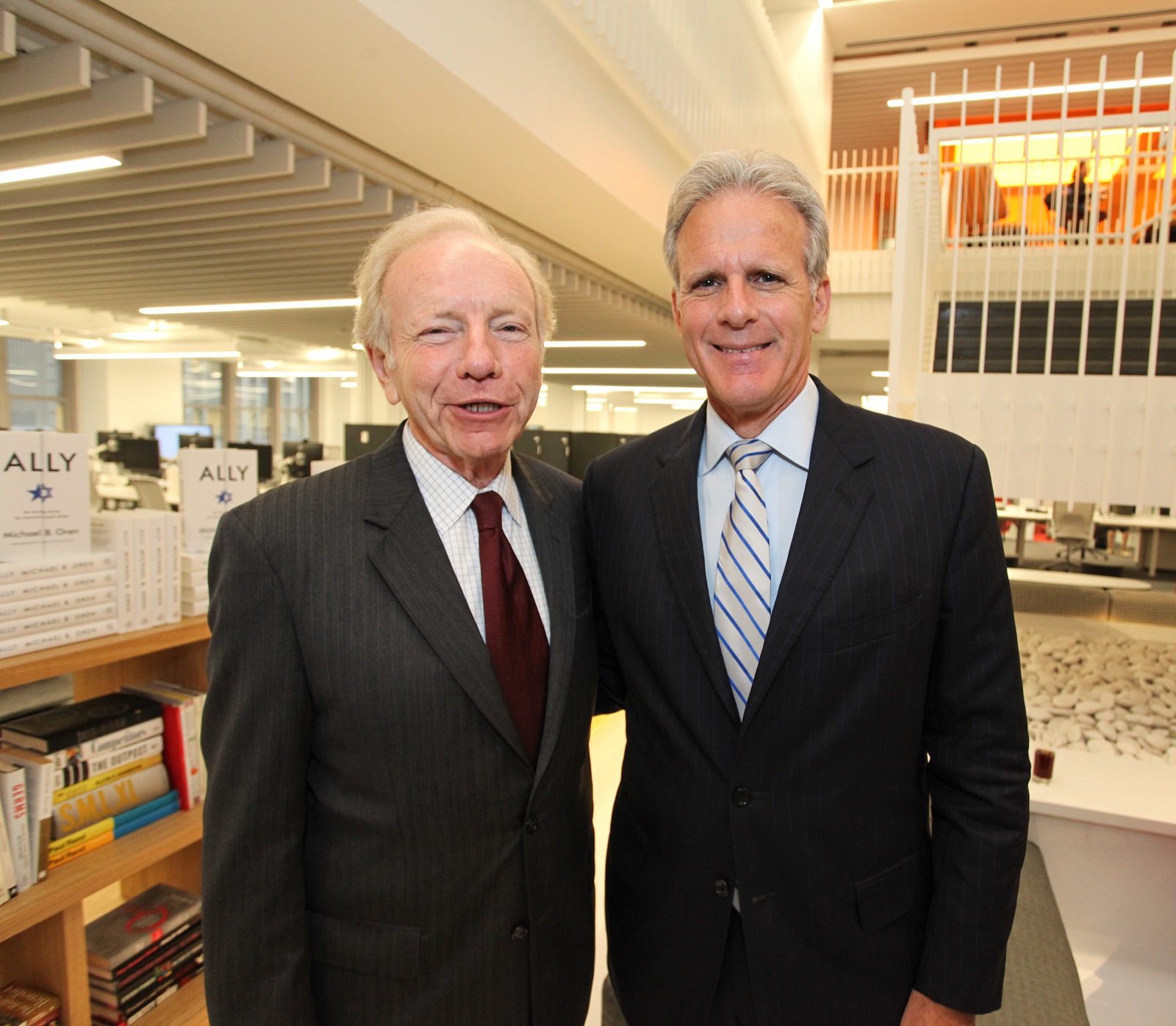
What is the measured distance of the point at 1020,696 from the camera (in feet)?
3.83

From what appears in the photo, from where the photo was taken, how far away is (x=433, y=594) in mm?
1126

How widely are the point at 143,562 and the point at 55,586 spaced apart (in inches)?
9.3

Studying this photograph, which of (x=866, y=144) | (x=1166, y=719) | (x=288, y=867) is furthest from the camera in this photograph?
(x=866, y=144)

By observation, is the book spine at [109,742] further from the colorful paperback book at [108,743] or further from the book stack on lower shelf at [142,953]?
the book stack on lower shelf at [142,953]

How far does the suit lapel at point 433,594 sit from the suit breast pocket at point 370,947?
32 cm

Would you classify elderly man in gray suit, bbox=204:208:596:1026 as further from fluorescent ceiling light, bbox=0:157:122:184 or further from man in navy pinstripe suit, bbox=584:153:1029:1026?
fluorescent ceiling light, bbox=0:157:122:184

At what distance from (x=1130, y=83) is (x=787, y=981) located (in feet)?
41.0

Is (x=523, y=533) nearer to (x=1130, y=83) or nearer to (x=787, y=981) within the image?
(x=787, y=981)

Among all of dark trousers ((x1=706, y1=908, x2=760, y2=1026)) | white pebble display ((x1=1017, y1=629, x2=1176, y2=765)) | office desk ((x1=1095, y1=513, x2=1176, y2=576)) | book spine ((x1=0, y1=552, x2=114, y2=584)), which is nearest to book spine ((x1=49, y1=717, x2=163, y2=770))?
book spine ((x1=0, y1=552, x2=114, y2=584))

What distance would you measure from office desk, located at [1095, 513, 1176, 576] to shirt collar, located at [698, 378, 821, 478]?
35.6 ft

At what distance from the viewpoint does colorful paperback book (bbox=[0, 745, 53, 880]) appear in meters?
1.79

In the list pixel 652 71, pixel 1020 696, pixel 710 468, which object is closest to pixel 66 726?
pixel 710 468

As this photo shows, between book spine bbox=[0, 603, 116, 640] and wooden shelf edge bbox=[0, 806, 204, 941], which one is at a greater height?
book spine bbox=[0, 603, 116, 640]

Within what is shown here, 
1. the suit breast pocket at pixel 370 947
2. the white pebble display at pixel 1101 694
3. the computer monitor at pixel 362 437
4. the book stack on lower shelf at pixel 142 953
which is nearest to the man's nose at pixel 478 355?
the suit breast pocket at pixel 370 947
